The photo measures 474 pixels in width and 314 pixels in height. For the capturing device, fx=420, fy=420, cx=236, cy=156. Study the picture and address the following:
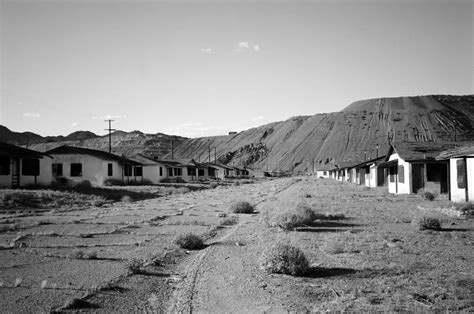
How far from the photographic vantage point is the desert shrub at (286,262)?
8.37m

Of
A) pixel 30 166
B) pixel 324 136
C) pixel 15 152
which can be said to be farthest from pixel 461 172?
pixel 324 136

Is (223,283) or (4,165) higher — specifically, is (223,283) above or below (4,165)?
below

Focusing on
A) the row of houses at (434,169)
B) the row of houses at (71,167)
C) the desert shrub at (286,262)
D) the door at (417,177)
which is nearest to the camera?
the desert shrub at (286,262)

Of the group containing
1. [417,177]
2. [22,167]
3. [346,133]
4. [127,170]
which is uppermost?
[346,133]

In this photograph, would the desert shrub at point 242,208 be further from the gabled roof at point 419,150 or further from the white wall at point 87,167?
the white wall at point 87,167

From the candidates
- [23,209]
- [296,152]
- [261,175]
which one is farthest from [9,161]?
[296,152]

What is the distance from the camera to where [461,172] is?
21844 millimetres

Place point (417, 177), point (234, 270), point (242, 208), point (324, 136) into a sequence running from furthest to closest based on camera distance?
point (324, 136) < point (417, 177) < point (242, 208) < point (234, 270)

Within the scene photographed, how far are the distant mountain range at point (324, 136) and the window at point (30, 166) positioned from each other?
8994 cm

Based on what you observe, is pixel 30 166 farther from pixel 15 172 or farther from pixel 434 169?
pixel 434 169

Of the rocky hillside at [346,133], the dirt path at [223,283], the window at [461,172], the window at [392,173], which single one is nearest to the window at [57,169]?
the window at [392,173]

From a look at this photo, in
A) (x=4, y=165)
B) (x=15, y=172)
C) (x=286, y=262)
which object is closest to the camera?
(x=286, y=262)

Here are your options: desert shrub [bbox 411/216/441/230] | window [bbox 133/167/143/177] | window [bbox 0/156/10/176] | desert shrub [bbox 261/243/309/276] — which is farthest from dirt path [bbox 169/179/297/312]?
window [bbox 133/167/143/177]

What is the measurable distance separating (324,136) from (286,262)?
143 meters
